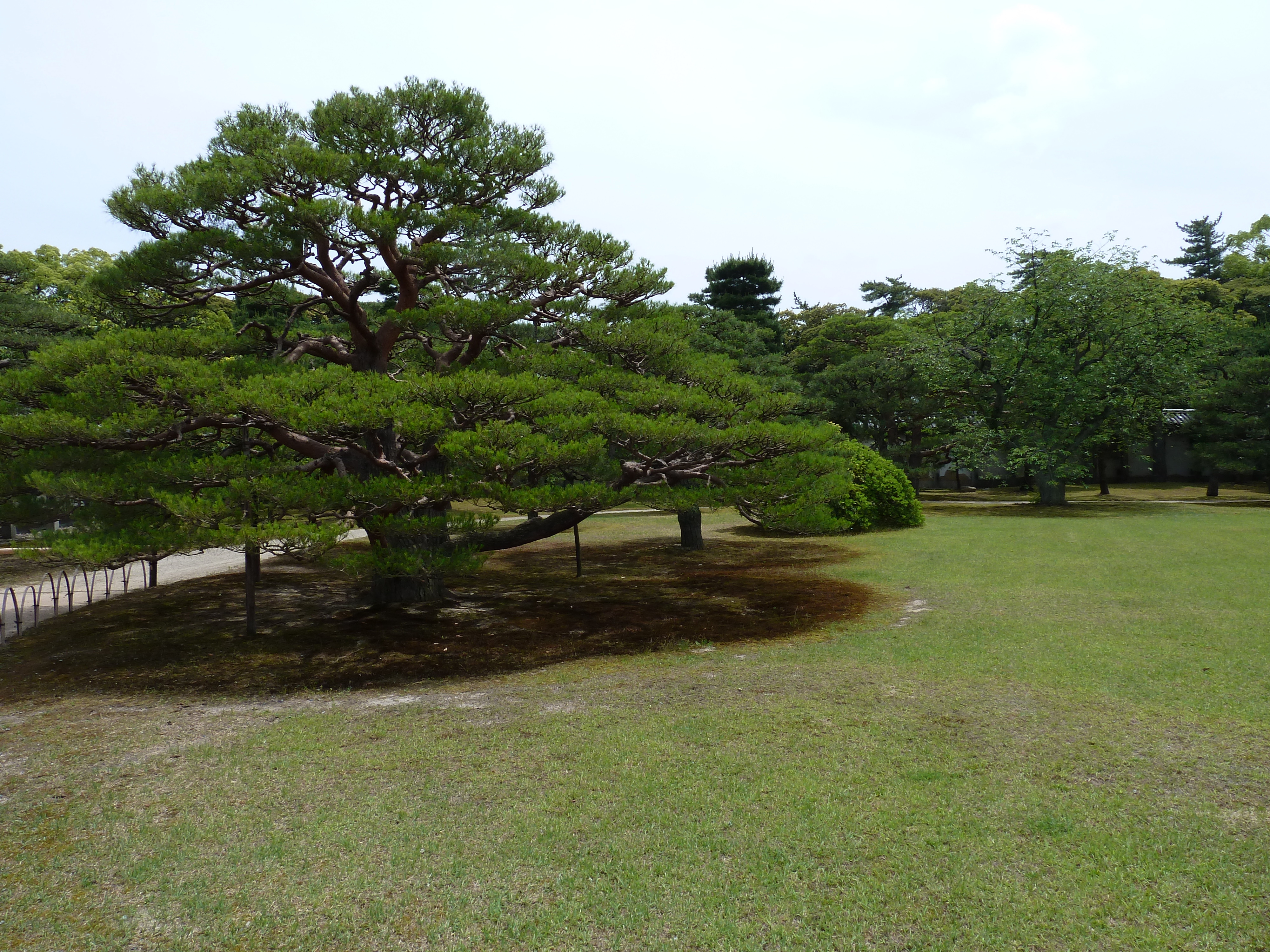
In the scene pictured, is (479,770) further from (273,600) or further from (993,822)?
(273,600)

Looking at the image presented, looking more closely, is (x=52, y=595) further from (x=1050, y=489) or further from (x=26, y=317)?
(x=1050, y=489)

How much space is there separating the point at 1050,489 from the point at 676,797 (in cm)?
2493

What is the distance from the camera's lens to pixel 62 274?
24.6 m

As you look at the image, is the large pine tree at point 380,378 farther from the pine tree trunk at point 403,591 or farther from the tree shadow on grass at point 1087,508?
the tree shadow on grass at point 1087,508

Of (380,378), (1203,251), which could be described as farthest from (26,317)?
(1203,251)

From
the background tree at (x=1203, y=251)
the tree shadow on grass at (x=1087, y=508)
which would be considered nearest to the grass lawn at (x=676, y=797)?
the tree shadow on grass at (x=1087, y=508)

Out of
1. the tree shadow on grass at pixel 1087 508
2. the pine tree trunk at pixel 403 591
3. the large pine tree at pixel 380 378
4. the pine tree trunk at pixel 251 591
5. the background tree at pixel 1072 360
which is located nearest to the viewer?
the large pine tree at pixel 380 378

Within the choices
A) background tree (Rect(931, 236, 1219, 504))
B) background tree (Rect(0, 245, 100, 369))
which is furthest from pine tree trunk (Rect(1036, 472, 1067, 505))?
background tree (Rect(0, 245, 100, 369))

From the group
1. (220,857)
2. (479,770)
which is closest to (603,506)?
(479,770)

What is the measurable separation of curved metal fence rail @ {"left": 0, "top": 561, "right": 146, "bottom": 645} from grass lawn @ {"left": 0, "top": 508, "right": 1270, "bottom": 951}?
2.41m

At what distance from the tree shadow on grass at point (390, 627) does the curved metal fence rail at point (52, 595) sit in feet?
1.23

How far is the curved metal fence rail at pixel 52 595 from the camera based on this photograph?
32.7 ft

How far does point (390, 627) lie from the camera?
30.2 feet

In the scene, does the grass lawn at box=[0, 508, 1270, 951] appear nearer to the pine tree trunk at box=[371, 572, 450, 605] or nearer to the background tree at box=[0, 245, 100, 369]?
the pine tree trunk at box=[371, 572, 450, 605]
